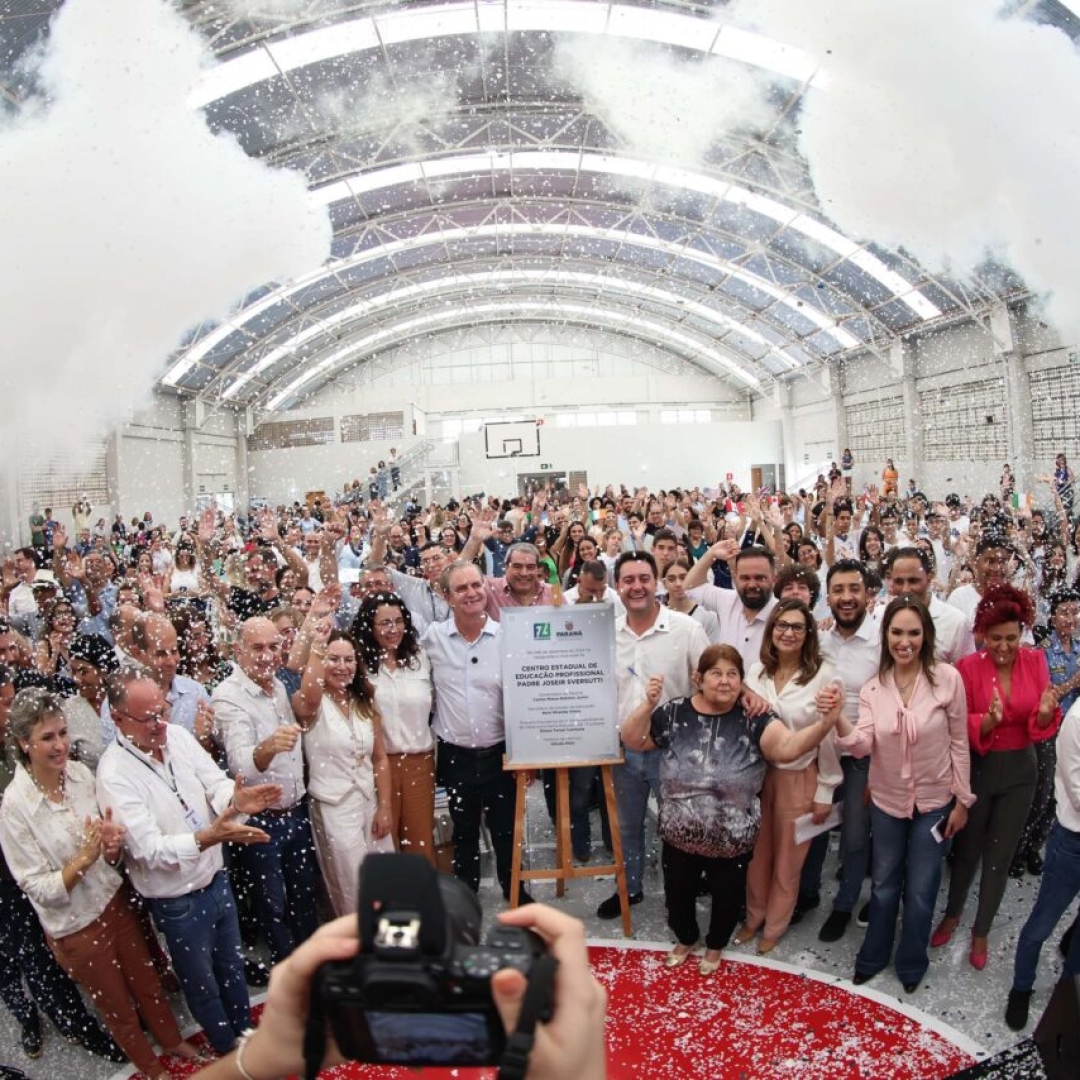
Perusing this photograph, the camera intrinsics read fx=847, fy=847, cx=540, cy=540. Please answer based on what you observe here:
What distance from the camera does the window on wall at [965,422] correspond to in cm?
1839

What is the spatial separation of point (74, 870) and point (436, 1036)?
2.19m

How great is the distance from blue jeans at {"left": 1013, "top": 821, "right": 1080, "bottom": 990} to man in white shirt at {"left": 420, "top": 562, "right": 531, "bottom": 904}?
2.24 m

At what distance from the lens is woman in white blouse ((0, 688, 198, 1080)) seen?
2754 millimetres

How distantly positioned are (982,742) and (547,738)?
1.86 meters

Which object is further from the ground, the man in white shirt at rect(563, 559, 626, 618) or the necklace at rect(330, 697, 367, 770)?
the man in white shirt at rect(563, 559, 626, 618)

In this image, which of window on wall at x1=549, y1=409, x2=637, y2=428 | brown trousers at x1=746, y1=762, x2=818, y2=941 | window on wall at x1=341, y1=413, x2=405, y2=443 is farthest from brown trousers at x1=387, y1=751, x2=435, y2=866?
window on wall at x1=549, y1=409, x2=637, y2=428

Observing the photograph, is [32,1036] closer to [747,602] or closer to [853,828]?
[853,828]

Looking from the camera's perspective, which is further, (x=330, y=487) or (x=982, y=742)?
(x=330, y=487)

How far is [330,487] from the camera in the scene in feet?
93.6

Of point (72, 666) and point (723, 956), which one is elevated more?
point (72, 666)

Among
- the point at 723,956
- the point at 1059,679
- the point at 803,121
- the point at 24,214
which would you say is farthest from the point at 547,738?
the point at 803,121

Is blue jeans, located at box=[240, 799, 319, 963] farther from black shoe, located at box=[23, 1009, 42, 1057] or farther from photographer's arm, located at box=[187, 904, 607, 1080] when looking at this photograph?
photographer's arm, located at box=[187, 904, 607, 1080]

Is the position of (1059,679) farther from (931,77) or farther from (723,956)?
(931,77)

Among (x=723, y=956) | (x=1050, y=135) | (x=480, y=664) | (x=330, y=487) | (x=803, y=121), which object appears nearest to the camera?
(x=723, y=956)
